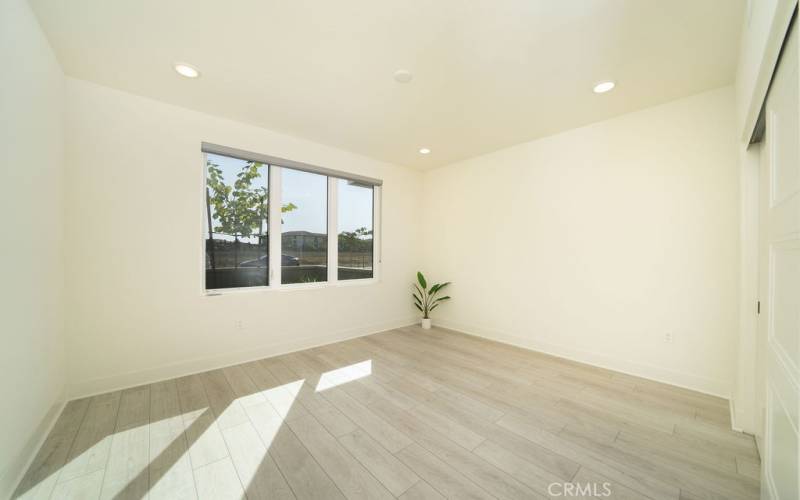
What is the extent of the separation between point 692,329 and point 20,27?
5166 mm

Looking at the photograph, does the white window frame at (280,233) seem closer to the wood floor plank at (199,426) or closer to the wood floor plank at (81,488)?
the wood floor plank at (199,426)

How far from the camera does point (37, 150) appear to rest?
1903mm

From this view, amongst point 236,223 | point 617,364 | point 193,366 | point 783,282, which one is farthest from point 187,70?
point 617,364

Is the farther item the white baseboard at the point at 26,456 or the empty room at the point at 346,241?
the empty room at the point at 346,241

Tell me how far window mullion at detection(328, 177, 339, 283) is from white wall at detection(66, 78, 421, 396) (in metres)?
0.74

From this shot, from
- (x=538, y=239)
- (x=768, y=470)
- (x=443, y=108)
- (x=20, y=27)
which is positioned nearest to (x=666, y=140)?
(x=538, y=239)

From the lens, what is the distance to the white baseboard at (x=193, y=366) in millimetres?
2461

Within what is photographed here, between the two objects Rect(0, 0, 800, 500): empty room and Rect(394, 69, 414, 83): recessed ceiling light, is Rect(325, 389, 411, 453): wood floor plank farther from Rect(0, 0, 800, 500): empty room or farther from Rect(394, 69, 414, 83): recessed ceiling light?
Rect(394, 69, 414, 83): recessed ceiling light

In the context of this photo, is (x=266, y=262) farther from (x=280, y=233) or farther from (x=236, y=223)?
(x=236, y=223)

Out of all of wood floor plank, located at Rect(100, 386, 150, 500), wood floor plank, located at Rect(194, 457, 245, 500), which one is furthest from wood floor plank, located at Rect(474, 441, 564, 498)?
wood floor plank, located at Rect(100, 386, 150, 500)

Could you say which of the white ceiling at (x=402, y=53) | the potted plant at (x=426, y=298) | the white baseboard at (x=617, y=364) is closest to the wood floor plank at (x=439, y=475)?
the white baseboard at (x=617, y=364)

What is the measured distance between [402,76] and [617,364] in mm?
3448

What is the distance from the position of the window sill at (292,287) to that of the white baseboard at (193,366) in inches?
24.6

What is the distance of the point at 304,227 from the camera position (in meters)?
3.83
